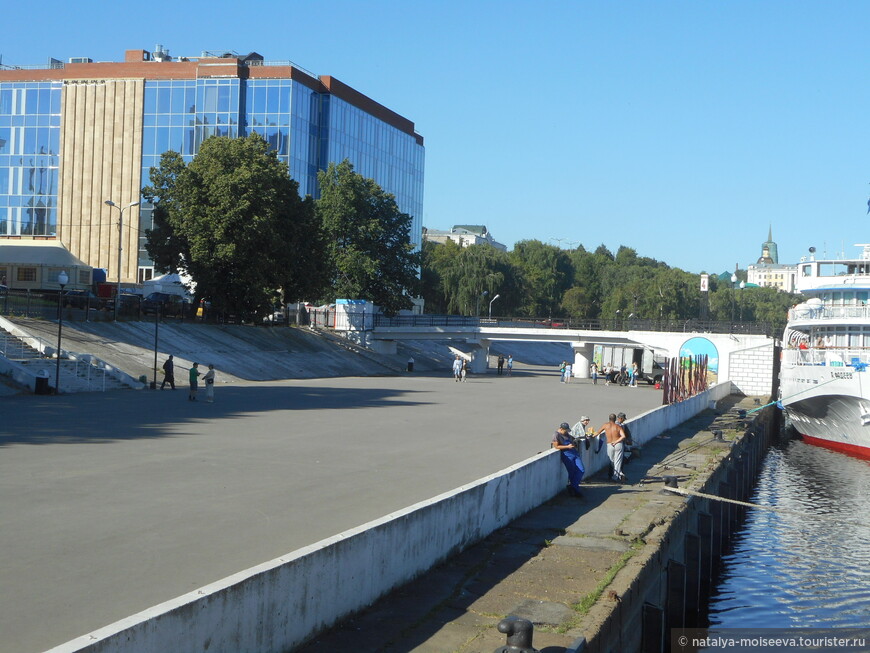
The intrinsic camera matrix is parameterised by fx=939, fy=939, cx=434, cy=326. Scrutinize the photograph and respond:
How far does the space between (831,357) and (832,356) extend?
100mm

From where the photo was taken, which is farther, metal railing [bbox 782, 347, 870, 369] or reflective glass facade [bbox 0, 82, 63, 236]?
reflective glass facade [bbox 0, 82, 63, 236]

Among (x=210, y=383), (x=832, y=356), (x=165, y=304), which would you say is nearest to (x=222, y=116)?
(x=165, y=304)

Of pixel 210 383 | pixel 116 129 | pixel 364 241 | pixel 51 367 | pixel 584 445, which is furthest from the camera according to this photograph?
pixel 116 129

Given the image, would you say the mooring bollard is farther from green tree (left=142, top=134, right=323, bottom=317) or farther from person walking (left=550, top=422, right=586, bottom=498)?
green tree (left=142, top=134, right=323, bottom=317)

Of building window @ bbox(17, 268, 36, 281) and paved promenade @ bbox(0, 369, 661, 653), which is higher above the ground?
building window @ bbox(17, 268, 36, 281)

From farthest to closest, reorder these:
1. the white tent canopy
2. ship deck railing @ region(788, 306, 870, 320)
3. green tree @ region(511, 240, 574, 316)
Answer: green tree @ region(511, 240, 574, 316) < the white tent canopy < ship deck railing @ region(788, 306, 870, 320)

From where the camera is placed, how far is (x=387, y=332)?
6706 cm

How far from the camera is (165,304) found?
5259cm

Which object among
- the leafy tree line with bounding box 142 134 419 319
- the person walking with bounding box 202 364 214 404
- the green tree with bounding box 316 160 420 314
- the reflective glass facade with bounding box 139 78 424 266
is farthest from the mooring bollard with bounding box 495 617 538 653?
the reflective glass facade with bounding box 139 78 424 266

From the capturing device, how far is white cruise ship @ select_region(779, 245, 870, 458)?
3562cm

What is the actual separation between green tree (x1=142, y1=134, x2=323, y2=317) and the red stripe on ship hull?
2977 centimetres

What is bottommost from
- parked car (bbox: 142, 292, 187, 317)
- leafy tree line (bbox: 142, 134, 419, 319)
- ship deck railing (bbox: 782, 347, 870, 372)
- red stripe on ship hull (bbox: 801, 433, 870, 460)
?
red stripe on ship hull (bbox: 801, 433, 870, 460)

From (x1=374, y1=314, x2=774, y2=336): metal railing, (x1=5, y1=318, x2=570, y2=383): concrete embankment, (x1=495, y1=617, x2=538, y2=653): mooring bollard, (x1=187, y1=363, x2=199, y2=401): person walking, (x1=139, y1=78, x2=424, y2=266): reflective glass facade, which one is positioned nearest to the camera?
(x1=495, y1=617, x2=538, y2=653): mooring bollard

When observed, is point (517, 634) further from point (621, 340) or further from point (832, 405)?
point (621, 340)
